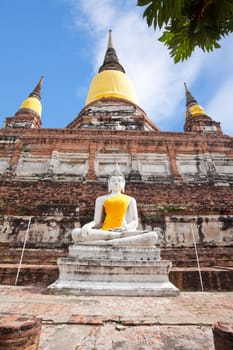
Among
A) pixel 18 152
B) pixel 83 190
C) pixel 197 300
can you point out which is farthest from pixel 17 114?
pixel 197 300

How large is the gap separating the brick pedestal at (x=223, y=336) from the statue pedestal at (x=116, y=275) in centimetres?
259

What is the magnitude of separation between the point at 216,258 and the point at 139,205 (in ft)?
8.97

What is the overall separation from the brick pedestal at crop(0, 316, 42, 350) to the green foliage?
70.2 inches

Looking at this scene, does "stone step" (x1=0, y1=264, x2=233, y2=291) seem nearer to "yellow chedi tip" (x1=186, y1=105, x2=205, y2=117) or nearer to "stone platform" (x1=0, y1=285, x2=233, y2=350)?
"stone platform" (x1=0, y1=285, x2=233, y2=350)

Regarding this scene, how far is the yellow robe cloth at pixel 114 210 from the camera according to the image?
5344mm

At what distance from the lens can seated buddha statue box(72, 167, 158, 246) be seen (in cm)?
459

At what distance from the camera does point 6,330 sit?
1.27 meters

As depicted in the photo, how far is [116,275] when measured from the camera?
4020 mm

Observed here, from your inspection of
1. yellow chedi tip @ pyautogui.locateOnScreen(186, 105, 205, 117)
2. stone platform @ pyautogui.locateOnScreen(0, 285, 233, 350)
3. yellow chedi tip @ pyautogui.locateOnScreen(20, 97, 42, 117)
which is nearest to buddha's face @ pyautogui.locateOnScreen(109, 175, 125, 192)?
stone platform @ pyautogui.locateOnScreen(0, 285, 233, 350)

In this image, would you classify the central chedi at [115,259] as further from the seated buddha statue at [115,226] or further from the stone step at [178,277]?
the stone step at [178,277]

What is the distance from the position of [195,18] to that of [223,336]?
1.68 meters

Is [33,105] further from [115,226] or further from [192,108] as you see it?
[115,226]

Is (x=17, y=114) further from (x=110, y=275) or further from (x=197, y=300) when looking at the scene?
(x=197, y=300)

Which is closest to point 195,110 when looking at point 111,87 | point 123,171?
point 111,87
